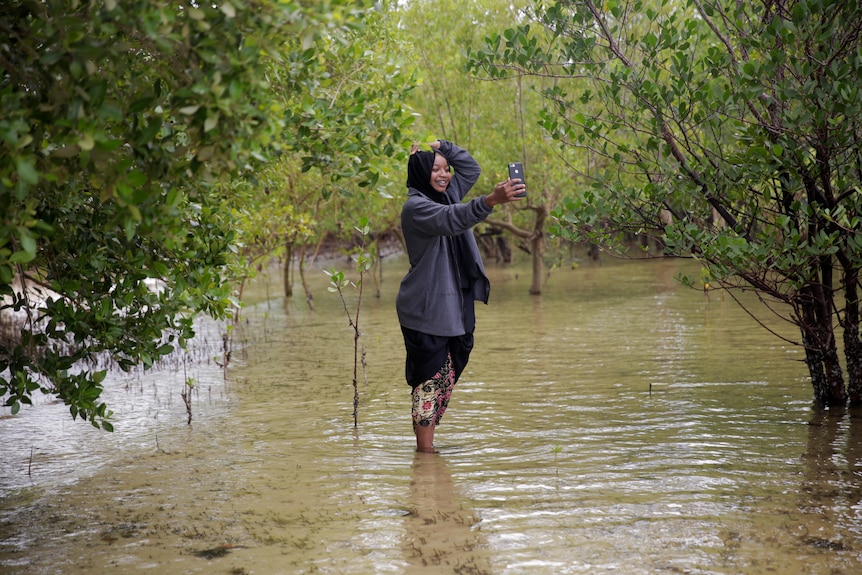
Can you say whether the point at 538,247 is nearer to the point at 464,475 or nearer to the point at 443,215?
the point at 464,475

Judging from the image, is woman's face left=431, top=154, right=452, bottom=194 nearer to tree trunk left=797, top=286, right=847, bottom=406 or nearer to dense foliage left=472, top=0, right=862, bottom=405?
dense foliage left=472, top=0, right=862, bottom=405

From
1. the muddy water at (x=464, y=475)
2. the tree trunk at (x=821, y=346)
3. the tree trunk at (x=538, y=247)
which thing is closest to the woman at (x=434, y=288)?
the muddy water at (x=464, y=475)

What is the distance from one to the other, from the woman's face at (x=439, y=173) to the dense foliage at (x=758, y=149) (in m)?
1.16

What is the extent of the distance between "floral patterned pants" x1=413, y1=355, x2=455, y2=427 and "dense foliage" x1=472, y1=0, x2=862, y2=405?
5.04 feet

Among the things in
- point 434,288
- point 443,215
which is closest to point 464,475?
point 434,288

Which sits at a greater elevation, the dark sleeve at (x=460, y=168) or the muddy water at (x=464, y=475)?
the dark sleeve at (x=460, y=168)

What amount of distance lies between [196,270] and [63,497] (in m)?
1.58

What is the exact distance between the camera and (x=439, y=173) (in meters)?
5.26

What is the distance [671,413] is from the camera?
21.7ft

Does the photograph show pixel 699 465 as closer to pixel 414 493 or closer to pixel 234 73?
pixel 414 493

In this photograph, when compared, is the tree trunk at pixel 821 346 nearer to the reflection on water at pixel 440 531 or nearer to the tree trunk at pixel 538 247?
the reflection on water at pixel 440 531

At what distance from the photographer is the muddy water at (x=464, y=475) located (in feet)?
12.6

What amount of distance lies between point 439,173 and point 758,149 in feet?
6.74

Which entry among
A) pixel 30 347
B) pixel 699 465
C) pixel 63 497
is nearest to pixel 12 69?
pixel 30 347
